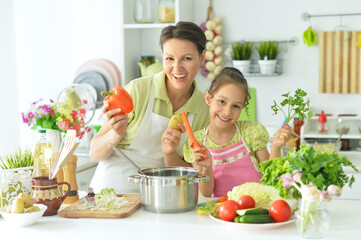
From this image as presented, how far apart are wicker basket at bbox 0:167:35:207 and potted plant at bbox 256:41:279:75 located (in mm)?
2297

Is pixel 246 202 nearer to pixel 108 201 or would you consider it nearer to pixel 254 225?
pixel 254 225

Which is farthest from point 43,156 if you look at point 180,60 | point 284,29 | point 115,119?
point 284,29

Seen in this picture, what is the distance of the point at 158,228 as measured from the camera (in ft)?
5.38

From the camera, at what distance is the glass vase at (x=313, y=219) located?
57.9 inches

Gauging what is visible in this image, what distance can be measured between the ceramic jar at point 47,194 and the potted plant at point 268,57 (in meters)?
2.30

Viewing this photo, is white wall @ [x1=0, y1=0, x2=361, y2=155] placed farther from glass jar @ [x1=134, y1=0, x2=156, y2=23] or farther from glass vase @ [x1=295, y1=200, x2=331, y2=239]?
glass vase @ [x1=295, y1=200, x2=331, y2=239]

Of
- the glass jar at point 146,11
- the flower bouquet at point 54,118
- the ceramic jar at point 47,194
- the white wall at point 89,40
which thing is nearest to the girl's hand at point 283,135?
the ceramic jar at point 47,194

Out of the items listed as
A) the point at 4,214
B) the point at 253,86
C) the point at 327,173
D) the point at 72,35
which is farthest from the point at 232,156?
the point at 72,35

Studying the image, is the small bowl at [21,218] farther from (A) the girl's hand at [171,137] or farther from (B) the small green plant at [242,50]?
(B) the small green plant at [242,50]

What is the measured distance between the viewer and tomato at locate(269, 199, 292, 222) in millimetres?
1586

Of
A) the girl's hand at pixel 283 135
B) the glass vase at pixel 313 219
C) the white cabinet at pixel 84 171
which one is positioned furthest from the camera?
the white cabinet at pixel 84 171

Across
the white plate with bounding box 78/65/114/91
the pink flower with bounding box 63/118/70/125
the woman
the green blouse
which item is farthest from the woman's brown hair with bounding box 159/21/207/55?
the white plate with bounding box 78/65/114/91

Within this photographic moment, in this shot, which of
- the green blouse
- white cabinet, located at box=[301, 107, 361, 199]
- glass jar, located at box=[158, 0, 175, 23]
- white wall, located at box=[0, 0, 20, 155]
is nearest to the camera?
the green blouse

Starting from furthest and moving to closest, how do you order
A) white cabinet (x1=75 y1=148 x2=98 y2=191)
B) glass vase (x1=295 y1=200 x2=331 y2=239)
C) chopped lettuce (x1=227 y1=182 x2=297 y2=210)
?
white cabinet (x1=75 y1=148 x2=98 y2=191)
chopped lettuce (x1=227 y1=182 x2=297 y2=210)
glass vase (x1=295 y1=200 x2=331 y2=239)
